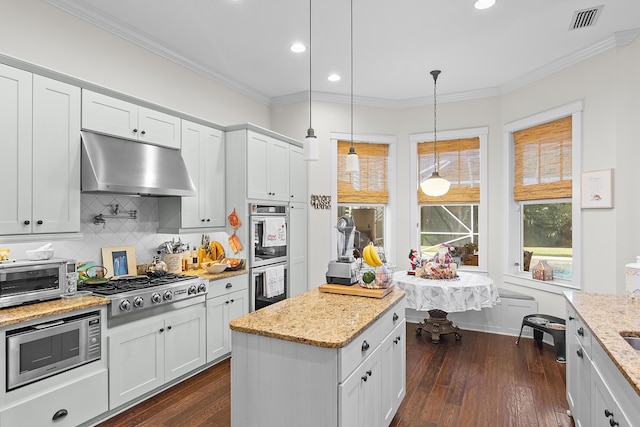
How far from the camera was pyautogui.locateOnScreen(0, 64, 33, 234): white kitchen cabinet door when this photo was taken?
2283 mm

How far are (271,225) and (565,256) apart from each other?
3399 millimetres

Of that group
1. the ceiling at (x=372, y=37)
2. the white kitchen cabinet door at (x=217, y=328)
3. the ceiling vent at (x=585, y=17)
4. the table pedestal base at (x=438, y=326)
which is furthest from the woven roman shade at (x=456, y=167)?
the white kitchen cabinet door at (x=217, y=328)

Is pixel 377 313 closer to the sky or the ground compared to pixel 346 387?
closer to the sky

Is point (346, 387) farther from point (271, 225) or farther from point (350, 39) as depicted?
point (350, 39)

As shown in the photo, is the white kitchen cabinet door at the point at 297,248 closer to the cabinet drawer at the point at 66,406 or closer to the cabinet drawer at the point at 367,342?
the cabinet drawer at the point at 367,342

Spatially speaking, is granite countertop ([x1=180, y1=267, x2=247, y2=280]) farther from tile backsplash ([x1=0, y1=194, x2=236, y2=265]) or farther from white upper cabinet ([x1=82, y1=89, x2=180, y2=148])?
white upper cabinet ([x1=82, y1=89, x2=180, y2=148])

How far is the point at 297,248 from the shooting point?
4.69 m

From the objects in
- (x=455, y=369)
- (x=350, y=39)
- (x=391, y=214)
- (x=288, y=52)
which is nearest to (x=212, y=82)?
(x=288, y=52)

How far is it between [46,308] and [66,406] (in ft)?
2.10

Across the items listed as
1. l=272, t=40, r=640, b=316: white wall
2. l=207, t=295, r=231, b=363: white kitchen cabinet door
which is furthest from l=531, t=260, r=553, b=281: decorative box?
l=207, t=295, r=231, b=363: white kitchen cabinet door

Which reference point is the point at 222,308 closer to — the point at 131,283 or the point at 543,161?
the point at 131,283

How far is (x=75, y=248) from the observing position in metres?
2.96

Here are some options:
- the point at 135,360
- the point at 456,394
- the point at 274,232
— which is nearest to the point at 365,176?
the point at 274,232

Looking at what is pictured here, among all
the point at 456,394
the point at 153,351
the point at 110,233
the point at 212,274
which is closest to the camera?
the point at 153,351
